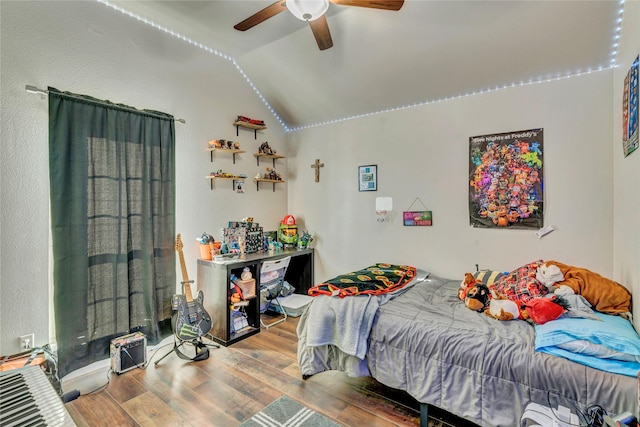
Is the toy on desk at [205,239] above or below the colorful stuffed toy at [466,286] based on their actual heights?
above

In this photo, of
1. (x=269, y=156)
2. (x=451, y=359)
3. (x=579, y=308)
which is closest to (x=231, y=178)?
(x=269, y=156)

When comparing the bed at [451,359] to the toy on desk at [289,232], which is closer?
the bed at [451,359]

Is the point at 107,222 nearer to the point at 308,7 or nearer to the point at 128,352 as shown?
the point at 128,352

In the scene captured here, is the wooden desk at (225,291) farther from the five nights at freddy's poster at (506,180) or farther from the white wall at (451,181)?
the five nights at freddy's poster at (506,180)

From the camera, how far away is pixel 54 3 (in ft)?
7.03

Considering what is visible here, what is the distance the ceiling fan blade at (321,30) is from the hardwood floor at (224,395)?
8.14ft

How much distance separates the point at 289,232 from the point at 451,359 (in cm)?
248

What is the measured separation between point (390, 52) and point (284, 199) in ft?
7.22

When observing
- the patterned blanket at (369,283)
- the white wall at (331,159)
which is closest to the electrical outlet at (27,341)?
the white wall at (331,159)

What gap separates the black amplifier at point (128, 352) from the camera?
2283mm

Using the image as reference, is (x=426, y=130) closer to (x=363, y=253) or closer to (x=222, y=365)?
(x=363, y=253)

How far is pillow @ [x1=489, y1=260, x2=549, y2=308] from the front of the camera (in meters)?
2.01

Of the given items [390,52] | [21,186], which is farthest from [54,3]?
[390,52]

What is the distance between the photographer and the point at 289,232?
3.82 meters
